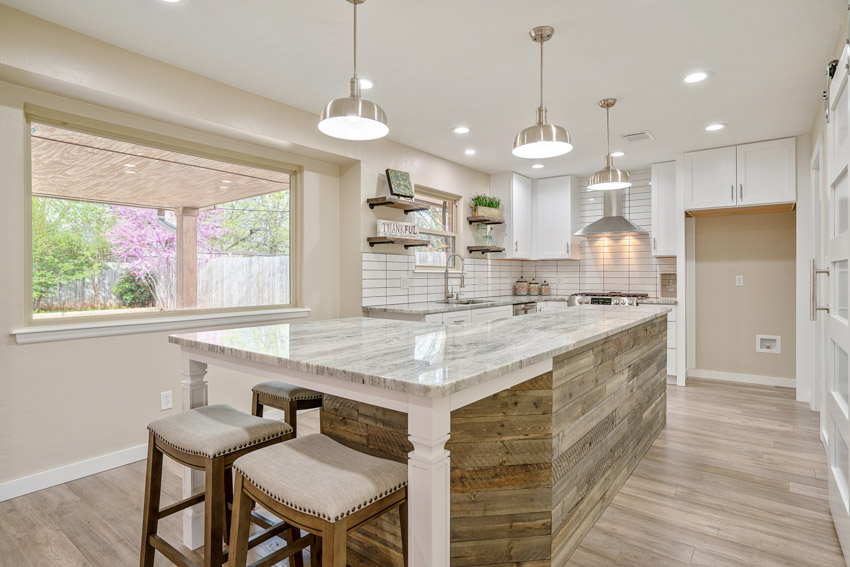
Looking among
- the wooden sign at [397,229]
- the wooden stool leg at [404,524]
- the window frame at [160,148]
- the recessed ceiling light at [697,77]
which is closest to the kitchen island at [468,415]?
the wooden stool leg at [404,524]

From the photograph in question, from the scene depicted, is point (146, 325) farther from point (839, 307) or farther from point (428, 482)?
point (839, 307)

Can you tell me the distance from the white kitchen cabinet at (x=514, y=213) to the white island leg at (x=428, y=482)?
455cm

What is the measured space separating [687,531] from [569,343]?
1.15m

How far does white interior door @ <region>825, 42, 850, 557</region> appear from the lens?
1636mm

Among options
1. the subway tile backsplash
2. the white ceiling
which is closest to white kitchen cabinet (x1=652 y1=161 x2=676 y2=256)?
the subway tile backsplash

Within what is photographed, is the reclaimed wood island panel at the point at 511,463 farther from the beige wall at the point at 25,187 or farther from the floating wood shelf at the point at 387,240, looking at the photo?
the floating wood shelf at the point at 387,240

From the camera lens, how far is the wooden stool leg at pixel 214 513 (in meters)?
1.43

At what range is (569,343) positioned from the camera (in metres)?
1.66

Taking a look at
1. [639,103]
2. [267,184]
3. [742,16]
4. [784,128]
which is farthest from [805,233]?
[267,184]

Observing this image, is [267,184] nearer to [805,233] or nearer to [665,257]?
[665,257]

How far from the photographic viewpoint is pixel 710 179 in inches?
178

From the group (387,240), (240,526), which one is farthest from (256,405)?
(387,240)

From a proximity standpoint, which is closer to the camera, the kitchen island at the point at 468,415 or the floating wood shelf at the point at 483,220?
the kitchen island at the point at 468,415

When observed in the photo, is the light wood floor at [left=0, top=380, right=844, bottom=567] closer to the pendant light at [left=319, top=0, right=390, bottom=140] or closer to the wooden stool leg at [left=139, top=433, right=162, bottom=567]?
the wooden stool leg at [left=139, top=433, right=162, bottom=567]
